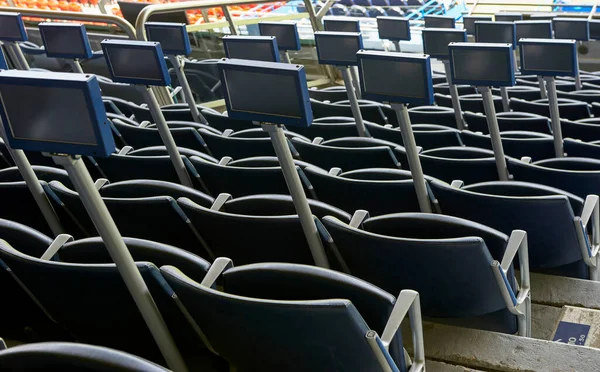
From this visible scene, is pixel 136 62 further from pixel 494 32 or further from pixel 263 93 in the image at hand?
pixel 494 32

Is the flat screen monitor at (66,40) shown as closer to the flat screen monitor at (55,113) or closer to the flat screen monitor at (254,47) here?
the flat screen monitor at (254,47)

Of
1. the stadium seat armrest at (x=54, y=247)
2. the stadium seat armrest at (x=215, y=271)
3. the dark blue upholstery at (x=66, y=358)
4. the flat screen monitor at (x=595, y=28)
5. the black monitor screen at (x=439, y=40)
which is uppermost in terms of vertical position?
the dark blue upholstery at (x=66, y=358)

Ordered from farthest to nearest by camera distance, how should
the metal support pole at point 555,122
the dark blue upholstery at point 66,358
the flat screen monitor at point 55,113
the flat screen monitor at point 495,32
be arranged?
1. the flat screen monitor at point 495,32
2. the metal support pole at point 555,122
3. the flat screen monitor at point 55,113
4. the dark blue upholstery at point 66,358

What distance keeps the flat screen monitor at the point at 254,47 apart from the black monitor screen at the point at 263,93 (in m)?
1.68

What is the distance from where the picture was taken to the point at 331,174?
2.23 metres

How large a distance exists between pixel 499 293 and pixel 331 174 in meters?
0.77

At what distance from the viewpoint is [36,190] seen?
210 centimetres

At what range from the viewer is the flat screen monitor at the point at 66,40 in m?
3.03

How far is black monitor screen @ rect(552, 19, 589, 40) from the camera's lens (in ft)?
15.4

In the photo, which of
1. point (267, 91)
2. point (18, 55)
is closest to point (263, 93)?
point (267, 91)

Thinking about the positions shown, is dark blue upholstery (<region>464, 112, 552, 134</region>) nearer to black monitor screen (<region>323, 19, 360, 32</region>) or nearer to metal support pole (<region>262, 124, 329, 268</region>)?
black monitor screen (<region>323, 19, 360, 32</region>)

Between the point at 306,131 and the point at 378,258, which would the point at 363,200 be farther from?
the point at 306,131

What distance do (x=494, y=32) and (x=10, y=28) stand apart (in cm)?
319

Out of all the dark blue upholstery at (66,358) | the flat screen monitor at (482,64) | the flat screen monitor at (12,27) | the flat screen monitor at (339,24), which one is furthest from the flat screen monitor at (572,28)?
the dark blue upholstery at (66,358)
